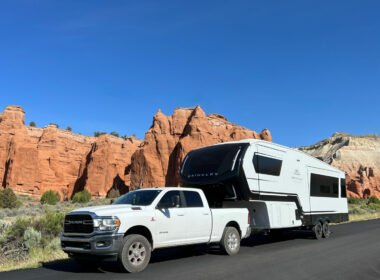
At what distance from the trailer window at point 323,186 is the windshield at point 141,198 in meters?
8.42

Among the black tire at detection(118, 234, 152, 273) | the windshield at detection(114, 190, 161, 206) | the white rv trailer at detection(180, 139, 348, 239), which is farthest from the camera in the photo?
the white rv trailer at detection(180, 139, 348, 239)

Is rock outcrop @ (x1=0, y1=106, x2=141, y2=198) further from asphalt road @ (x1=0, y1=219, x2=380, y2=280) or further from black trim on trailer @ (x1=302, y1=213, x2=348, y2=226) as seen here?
asphalt road @ (x1=0, y1=219, x2=380, y2=280)

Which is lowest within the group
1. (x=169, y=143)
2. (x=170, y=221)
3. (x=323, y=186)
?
(x=170, y=221)

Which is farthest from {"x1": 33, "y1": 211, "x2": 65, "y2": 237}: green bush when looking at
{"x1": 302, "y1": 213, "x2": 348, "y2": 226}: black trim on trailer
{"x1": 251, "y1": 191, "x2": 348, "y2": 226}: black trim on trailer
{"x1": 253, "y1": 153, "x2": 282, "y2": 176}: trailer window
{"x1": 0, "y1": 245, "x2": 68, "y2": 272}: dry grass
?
{"x1": 302, "y1": 213, "x2": 348, "y2": 226}: black trim on trailer

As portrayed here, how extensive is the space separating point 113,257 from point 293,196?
8300mm

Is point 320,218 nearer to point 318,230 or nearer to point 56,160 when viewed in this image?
point 318,230

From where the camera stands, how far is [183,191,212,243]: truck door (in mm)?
8992

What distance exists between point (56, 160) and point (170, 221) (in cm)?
7390

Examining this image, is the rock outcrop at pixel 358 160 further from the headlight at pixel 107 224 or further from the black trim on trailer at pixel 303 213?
the headlight at pixel 107 224

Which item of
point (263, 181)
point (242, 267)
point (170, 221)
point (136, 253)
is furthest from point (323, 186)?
point (136, 253)

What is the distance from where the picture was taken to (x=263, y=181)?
11852 millimetres

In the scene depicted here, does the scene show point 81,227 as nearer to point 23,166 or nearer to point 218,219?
point 218,219

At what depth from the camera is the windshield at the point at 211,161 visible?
1139cm

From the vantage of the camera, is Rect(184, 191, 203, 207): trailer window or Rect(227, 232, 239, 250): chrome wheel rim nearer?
Rect(184, 191, 203, 207): trailer window
